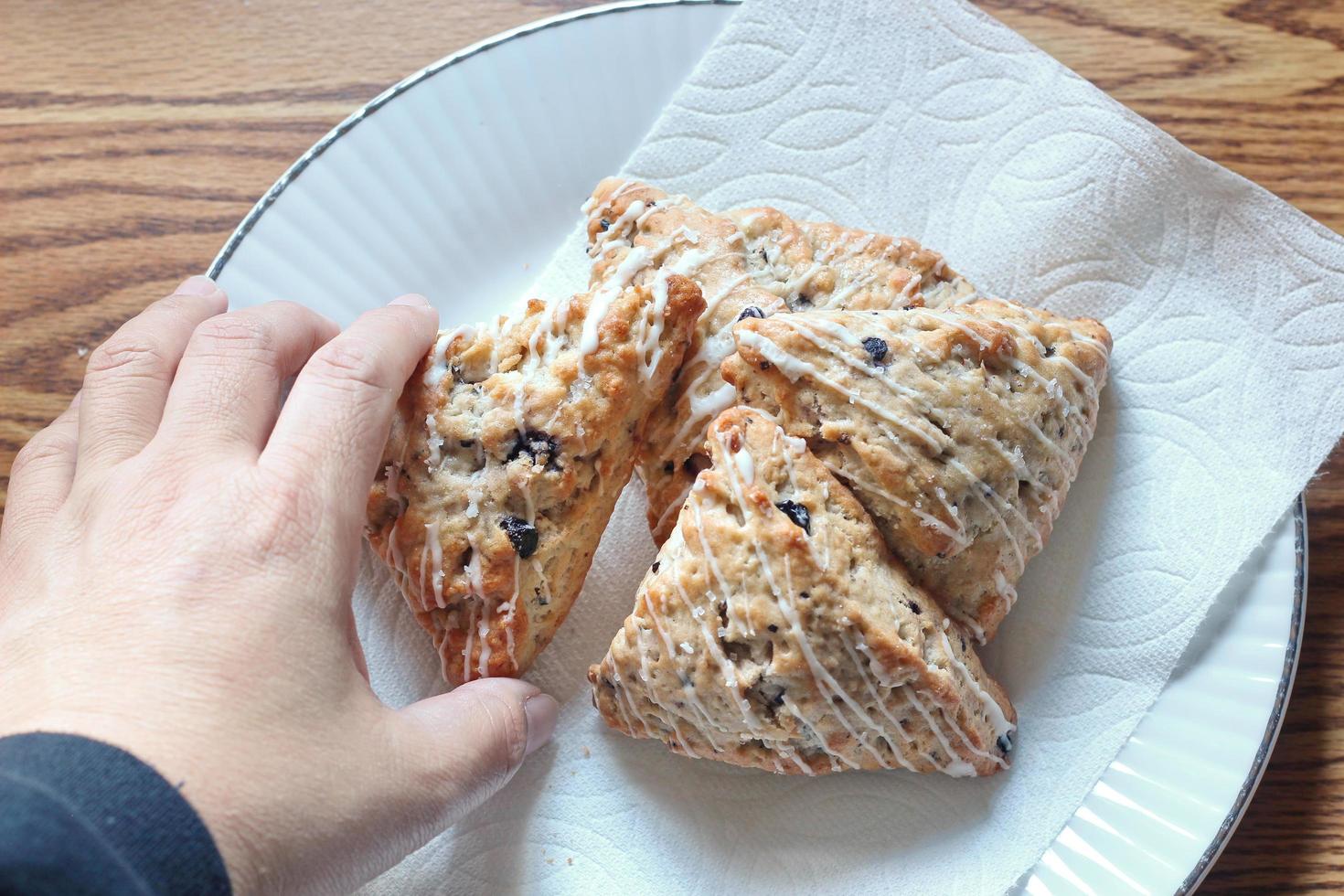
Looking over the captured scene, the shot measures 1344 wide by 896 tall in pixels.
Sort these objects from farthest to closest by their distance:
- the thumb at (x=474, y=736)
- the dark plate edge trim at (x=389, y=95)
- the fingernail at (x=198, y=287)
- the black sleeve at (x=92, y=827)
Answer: the dark plate edge trim at (x=389, y=95), the fingernail at (x=198, y=287), the thumb at (x=474, y=736), the black sleeve at (x=92, y=827)

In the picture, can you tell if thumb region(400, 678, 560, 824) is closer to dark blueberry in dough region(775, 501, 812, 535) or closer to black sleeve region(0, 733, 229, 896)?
black sleeve region(0, 733, 229, 896)

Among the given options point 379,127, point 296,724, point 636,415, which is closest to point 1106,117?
point 636,415

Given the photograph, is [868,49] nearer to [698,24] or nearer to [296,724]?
Answer: [698,24]

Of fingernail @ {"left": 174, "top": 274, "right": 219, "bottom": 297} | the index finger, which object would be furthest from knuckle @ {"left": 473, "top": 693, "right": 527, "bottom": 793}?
fingernail @ {"left": 174, "top": 274, "right": 219, "bottom": 297}

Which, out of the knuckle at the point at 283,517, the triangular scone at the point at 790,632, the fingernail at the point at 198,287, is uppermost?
the fingernail at the point at 198,287

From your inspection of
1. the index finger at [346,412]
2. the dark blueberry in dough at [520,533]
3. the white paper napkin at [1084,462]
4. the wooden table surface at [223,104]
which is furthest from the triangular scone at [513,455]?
the wooden table surface at [223,104]

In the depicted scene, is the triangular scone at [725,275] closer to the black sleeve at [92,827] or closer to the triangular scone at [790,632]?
the triangular scone at [790,632]

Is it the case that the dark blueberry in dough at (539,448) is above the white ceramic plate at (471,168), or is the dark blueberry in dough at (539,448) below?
below
